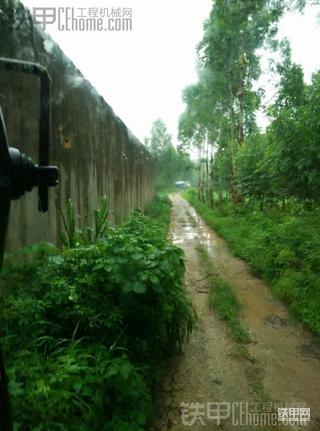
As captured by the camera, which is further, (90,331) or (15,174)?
(90,331)

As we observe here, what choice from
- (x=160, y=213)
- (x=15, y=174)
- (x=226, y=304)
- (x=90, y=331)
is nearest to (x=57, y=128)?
(x=90, y=331)

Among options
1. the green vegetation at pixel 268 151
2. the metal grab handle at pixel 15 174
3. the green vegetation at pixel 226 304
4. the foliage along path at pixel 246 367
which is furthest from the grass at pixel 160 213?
the metal grab handle at pixel 15 174

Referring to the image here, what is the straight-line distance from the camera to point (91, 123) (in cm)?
572

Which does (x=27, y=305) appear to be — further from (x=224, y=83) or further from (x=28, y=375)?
(x=224, y=83)

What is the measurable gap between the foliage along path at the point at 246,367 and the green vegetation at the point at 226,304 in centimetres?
9

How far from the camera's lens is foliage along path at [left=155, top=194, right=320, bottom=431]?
279 centimetres

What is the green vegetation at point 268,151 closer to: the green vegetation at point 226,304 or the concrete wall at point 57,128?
the green vegetation at point 226,304

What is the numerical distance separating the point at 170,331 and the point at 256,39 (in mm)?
12096

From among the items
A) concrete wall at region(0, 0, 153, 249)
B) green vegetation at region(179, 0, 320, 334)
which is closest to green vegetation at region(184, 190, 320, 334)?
green vegetation at region(179, 0, 320, 334)

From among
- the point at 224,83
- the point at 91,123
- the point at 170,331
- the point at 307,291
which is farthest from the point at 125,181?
the point at 224,83

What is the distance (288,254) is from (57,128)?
454 cm

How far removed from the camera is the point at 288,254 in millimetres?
6156

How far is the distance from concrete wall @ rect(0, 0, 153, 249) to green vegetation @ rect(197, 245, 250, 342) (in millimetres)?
2408

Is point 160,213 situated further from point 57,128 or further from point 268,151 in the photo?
point 57,128
